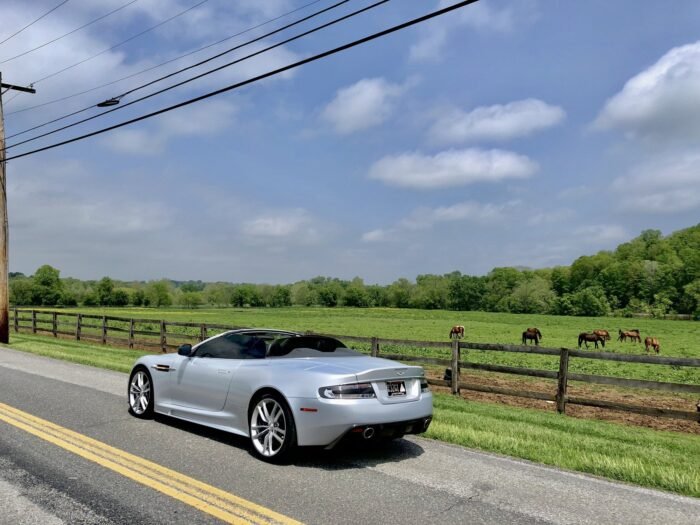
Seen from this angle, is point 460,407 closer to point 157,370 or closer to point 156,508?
point 157,370

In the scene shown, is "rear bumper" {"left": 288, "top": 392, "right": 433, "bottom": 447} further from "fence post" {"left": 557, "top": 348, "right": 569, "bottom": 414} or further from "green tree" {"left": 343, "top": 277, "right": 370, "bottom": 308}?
"green tree" {"left": 343, "top": 277, "right": 370, "bottom": 308}

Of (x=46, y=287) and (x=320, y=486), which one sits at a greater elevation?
(x=46, y=287)

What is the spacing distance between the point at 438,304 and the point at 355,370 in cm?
15097

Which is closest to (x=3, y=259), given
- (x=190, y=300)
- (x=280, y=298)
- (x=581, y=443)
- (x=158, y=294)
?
(x=581, y=443)

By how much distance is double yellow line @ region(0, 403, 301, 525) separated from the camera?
4125mm

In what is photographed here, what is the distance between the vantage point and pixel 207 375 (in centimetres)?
664

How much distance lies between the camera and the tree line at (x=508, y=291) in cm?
11056

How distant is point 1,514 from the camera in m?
4.09

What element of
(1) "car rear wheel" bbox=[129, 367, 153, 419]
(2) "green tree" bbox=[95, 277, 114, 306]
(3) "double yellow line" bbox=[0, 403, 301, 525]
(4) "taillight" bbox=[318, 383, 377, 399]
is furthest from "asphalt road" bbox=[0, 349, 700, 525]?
(2) "green tree" bbox=[95, 277, 114, 306]

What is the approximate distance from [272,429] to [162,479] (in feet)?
3.93

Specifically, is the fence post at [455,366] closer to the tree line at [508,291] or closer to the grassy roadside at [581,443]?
the grassy roadside at [581,443]

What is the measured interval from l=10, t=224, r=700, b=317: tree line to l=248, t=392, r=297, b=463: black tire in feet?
364

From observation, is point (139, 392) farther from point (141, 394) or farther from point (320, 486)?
point (320, 486)

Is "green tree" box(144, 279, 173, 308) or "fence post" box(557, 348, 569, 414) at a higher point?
"green tree" box(144, 279, 173, 308)
